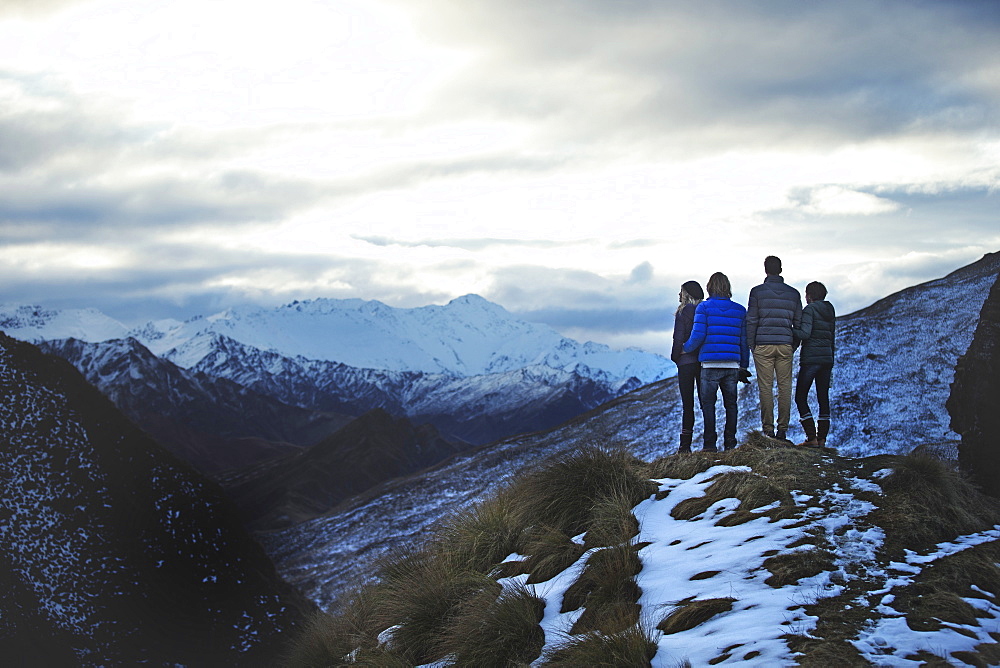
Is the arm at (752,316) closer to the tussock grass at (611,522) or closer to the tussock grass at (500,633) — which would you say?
the tussock grass at (611,522)

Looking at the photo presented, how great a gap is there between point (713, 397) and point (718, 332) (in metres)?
1.23

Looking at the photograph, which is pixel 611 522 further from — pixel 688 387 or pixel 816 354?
pixel 816 354

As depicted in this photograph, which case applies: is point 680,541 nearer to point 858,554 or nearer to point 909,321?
point 858,554

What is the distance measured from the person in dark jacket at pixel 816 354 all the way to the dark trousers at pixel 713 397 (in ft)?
3.69

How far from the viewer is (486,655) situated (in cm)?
797

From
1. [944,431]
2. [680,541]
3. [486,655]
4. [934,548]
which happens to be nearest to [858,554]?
[934,548]

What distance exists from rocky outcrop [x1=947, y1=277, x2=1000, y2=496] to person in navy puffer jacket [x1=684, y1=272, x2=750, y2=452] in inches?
238

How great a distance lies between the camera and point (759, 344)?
1358 cm

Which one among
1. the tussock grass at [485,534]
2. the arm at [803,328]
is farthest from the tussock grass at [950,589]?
the arm at [803,328]

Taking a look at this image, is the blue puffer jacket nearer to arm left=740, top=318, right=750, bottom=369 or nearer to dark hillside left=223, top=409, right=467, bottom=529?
arm left=740, top=318, right=750, bottom=369

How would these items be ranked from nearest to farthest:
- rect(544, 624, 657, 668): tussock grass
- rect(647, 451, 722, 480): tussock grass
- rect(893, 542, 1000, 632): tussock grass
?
rect(893, 542, 1000, 632): tussock grass < rect(544, 624, 657, 668): tussock grass < rect(647, 451, 722, 480): tussock grass

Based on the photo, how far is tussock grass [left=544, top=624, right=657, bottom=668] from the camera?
6621mm

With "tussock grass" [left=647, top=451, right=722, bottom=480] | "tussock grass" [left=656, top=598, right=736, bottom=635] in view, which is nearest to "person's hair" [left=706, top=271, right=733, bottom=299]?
"tussock grass" [left=647, top=451, right=722, bottom=480]

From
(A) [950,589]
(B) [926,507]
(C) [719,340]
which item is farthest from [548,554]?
(C) [719,340]
